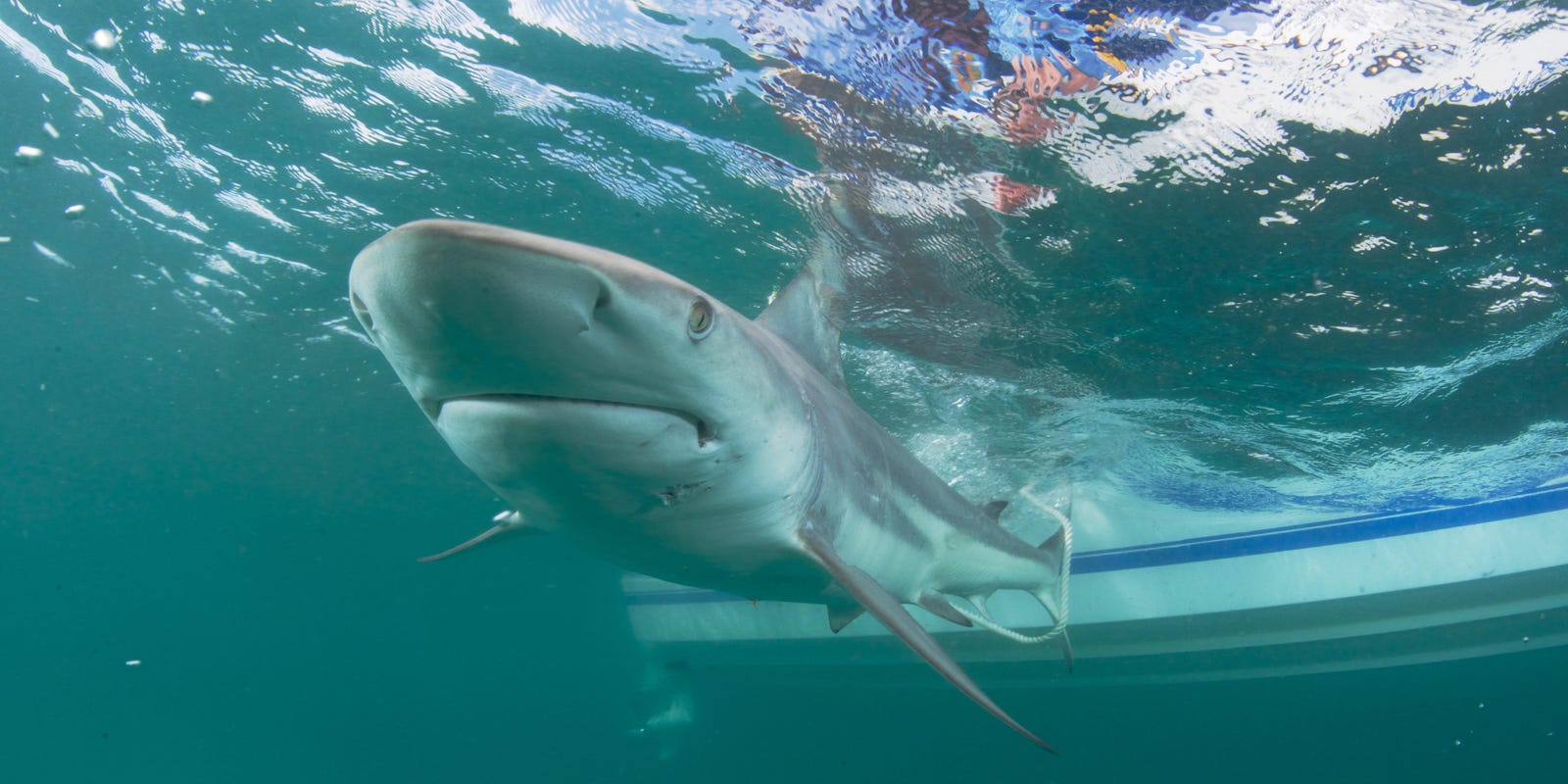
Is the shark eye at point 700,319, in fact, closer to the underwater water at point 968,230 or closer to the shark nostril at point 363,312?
the shark nostril at point 363,312

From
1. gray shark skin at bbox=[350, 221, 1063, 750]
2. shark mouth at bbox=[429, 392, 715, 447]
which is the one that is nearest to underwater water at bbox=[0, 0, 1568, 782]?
gray shark skin at bbox=[350, 221, 1063, 750]

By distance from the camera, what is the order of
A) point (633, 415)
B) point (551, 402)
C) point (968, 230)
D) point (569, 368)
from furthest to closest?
point (968, 230) < point (633, 415) < point (551, 402) < point (569, 368)

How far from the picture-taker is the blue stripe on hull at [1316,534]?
1370cm

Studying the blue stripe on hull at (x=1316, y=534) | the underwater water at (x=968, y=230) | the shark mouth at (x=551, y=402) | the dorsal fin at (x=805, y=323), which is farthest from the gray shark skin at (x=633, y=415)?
the blue stripe on hull at (x=1316, y=534)

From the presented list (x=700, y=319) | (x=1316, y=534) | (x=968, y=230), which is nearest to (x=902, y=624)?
(x=700, y=319)

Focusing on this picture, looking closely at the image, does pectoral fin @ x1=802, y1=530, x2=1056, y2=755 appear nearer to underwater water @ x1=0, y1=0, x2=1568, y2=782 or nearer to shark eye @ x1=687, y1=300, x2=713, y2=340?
shark eye @ x1=687, y1=300, x2=713, y2=340

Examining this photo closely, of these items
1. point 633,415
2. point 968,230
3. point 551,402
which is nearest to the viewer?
point 551,402

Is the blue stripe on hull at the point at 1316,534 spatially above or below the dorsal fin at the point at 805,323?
above

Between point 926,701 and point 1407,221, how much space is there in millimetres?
18888

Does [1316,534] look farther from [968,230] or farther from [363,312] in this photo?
[363,312]

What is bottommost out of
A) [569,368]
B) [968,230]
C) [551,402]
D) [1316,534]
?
[551,402]

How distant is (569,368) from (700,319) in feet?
1.29

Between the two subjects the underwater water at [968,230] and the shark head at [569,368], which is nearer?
the shark head at [569,368]

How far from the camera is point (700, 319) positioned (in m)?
2.00
